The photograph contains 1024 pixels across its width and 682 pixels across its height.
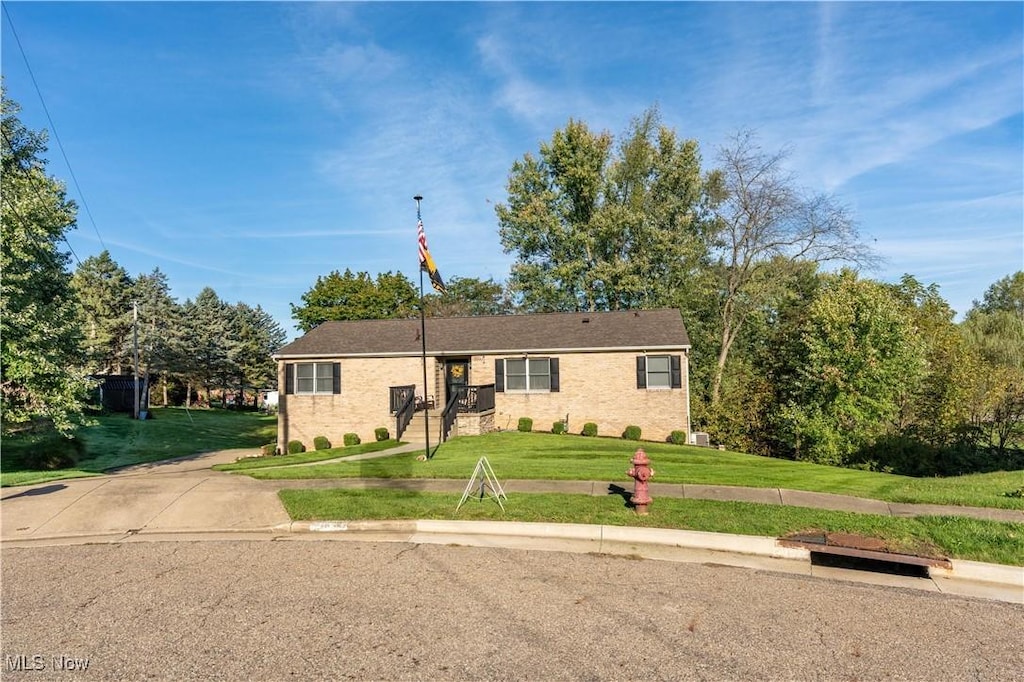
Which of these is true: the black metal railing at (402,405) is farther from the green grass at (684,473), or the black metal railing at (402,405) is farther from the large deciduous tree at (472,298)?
the large deciduous tree at (472,298)

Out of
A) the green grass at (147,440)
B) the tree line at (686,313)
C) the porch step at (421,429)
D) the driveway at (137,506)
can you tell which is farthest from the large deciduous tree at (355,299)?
the driveway at (137,506)

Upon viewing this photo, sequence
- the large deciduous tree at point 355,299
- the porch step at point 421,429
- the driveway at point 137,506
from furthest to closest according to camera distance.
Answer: the large deciduous tree at point 355,299 < the porch step at point 421,429 < the driveway at point 137,506

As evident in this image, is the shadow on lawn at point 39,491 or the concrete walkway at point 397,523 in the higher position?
the shadow on lawn at point 39,491

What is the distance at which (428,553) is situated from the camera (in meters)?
8.29

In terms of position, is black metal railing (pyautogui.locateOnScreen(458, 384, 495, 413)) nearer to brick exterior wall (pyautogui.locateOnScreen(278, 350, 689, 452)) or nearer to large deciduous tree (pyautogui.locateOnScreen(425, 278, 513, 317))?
brick exterior wall (pyautogui.locateOnScreen(278, 350, 689, 452))

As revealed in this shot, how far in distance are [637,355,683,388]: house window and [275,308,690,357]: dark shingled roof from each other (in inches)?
21.7

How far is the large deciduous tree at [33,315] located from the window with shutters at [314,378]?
8.52 metres

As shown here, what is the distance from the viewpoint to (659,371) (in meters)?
23.1

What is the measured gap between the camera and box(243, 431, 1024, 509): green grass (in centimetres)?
1103

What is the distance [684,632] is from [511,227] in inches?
1419

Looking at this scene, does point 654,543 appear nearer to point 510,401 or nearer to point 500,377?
point 510,401

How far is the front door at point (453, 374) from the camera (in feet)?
83.9

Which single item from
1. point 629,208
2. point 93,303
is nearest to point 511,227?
point 629,208

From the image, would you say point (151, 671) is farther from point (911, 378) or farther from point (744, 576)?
point (911, 378)
